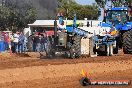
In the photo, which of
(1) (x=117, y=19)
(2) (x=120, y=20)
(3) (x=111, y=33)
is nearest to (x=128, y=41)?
(3) (x=111, y=33)

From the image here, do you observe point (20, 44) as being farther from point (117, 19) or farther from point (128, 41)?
point (128, 41)

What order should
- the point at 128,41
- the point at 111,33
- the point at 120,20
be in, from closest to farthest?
the point at 111,33
the point at 128,41
the point at 120,20

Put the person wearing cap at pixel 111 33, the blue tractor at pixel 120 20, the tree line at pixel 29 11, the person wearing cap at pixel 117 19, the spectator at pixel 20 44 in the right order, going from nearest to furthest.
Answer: the person wearing cap at pixel 111 33 < the tree line at pixel 29 11 < the blue tractor at pixel 120 20 < the person wearing cap at pixel 117 19 < the spectator at pixel 20 44

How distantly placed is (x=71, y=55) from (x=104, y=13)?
4.87 m

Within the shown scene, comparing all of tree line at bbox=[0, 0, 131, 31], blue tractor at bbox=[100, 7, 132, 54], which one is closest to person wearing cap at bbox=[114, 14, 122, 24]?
blue tractor at bbox=[100, 7, 132, 54]

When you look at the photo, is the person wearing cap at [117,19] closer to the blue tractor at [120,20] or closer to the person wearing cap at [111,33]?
the blue tractor at [120,20]

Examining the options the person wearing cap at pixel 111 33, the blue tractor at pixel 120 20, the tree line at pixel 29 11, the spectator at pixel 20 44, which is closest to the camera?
the person wearing cap at pixel 111 33

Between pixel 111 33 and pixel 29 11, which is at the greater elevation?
pixel 29 11

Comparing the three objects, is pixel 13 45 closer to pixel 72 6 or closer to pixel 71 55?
pixel 71 55

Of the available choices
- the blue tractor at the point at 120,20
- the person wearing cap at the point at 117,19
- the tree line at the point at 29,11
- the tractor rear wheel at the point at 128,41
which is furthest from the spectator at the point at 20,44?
the tractor rear wheel at the point at 128,41

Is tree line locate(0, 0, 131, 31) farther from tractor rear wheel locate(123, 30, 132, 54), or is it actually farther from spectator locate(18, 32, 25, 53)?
tractor rear wheel locate(123, 30, 132, 54)

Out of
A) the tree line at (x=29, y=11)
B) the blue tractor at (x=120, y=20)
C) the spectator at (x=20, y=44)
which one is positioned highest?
the tree line at (x=29, y=11)

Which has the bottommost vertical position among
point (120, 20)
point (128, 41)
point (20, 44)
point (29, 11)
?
point (20, 44)

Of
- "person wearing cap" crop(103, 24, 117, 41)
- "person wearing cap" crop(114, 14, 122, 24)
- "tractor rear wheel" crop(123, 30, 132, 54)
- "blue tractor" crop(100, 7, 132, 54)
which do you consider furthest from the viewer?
"person wearing cap" crop(114, 14, 122, 24)
